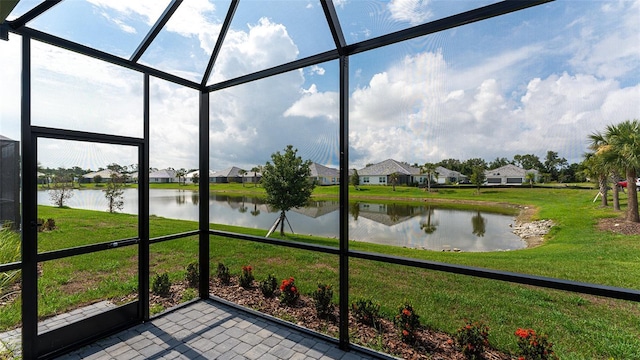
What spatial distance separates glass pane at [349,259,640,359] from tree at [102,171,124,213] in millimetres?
3165

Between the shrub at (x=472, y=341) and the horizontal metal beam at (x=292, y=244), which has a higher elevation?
the horizontal metal beam at (x=292, y=244)

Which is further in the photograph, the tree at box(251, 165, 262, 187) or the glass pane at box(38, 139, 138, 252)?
the tree at box(251, 165, 262, 187)

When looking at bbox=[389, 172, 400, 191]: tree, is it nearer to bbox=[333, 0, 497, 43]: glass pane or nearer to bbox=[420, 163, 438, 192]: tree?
bbox=[420, 163, 438, 192]: tree

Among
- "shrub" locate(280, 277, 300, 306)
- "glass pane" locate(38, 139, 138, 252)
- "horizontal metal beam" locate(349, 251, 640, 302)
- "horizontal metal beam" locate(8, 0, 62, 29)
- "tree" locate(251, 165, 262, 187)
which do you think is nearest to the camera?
"horizontal metal beam" locate(349, 251, 640, 302)

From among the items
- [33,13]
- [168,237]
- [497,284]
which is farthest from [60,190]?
[497,284]

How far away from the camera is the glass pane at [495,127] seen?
1.96m

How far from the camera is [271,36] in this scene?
297 cm

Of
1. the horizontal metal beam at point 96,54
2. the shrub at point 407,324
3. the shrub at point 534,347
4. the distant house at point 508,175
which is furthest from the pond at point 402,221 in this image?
the horizontal metal beam at point 96,54

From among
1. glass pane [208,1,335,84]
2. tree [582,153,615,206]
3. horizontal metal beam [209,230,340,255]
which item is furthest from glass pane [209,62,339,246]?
tree [582,153,615,206]

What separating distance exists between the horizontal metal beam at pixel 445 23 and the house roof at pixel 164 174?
109 inches

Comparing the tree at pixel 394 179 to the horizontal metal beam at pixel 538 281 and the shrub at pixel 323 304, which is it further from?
the shrub at pixel 323 304

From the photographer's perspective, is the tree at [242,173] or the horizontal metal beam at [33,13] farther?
the tree at [242,173]

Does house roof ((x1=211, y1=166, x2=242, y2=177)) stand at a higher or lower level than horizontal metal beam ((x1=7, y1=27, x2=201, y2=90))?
lower

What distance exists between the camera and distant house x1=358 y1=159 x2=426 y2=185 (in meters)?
2.77
